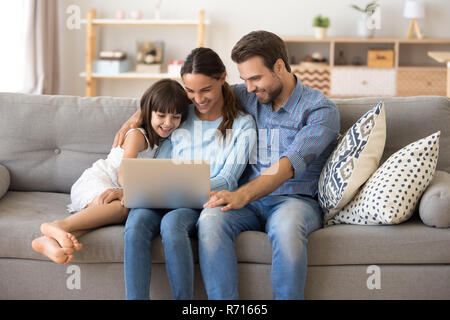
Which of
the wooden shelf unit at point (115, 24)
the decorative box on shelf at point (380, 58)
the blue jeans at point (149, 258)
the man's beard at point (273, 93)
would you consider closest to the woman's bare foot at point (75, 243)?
the blue jeans at point (149, 258)

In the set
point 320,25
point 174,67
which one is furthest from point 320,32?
point 174,67

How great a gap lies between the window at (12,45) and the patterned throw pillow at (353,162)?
9.84 feet

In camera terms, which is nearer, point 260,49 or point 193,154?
point 260,49

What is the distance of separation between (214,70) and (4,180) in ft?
3.13

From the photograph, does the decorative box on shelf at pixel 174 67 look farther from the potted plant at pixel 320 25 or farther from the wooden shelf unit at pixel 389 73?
the potted plant at pixel 320 25

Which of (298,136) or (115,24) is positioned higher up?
(115,24)

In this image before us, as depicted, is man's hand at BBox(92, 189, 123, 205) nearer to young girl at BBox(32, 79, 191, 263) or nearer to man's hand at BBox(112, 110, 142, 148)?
young girl at BBox(32, 79, 191, 263)

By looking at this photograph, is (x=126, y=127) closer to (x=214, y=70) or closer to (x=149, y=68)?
(x=214, y=70)

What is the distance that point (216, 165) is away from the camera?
202cm

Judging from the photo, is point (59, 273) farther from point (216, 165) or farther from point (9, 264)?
point (216, 165)

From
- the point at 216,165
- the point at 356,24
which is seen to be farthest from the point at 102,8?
the point at 216,165

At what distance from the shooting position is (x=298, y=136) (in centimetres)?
193

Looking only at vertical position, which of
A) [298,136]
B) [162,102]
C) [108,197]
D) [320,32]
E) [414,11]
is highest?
[414,11]
